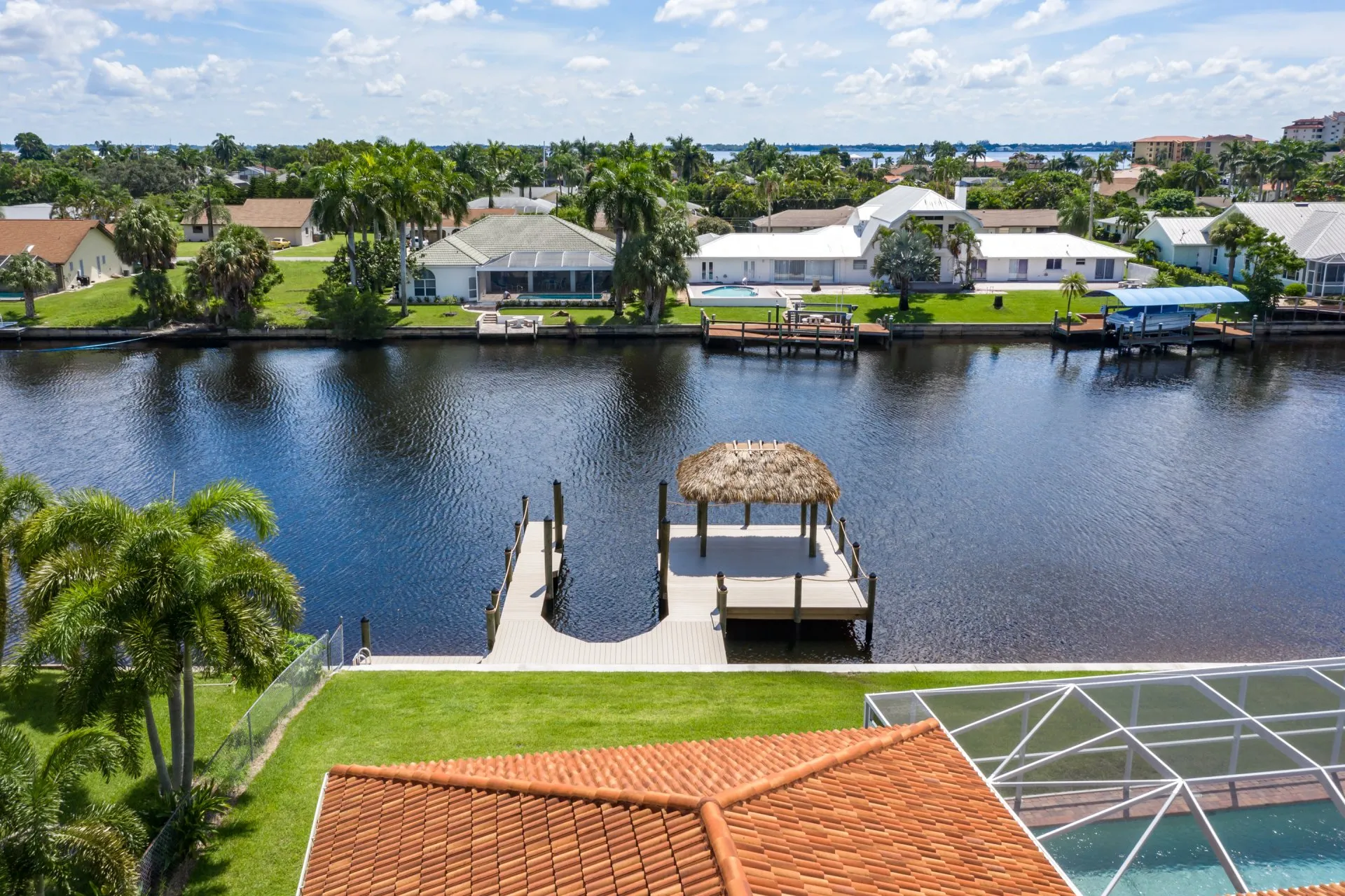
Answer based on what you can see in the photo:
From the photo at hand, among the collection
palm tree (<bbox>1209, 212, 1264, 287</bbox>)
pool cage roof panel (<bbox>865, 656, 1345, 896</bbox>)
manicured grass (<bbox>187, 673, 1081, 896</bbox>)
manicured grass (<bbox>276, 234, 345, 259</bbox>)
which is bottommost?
manicured grass (<bbox>187, 673, 1081, 896</bbox>)

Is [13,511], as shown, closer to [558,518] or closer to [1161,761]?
[558,518]

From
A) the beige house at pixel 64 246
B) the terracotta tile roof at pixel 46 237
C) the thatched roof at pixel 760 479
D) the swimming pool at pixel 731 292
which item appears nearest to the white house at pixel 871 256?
the swimming pool at pixel 731 292

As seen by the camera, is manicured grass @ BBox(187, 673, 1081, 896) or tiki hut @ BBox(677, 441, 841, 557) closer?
manicured grass @ BBox(187, 673, 1081, 896)

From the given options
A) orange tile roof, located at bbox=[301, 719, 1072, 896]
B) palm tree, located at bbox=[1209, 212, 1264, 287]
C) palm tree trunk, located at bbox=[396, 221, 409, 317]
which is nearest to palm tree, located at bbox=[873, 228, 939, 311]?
palm tree, located at bbox=[1209, 212, 1264, 287]

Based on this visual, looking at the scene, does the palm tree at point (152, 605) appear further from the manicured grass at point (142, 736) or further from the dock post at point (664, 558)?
the dock post at point (664, 558)

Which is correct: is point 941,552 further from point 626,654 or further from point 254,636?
point 254,636

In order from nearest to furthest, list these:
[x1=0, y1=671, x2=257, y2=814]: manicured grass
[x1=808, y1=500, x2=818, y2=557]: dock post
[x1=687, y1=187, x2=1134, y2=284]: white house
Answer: [x1=0, y1=671, x2=257, y2=814]: manicured grass, [x1=808, y1=500, x2=818, y2=557]: dock post, [x1=687, y1=187, x2=1134, y2=284]: white house

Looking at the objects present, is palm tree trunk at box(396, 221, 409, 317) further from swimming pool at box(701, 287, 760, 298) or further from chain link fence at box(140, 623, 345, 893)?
chain link fence at box(140, 623, 345, 893)
